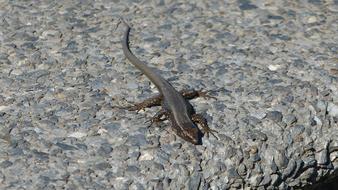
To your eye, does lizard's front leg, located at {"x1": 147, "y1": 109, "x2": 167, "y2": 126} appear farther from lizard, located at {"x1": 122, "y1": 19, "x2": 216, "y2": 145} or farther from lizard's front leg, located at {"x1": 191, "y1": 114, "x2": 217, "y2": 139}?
lizard's front leg, located at {"x1": 191, "y1": 114, "x2": 217, "y2": 139}

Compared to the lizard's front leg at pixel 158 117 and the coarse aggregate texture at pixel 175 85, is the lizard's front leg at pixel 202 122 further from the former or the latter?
the lizard's front leg at pixel 158 117

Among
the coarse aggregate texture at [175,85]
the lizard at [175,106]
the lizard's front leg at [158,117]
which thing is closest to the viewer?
the coarse aggregate texture at [175,85]

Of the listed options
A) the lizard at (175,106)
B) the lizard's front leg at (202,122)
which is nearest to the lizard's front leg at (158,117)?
the lizard at (175,106)

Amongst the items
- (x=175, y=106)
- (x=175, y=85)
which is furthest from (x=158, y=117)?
(x=175, y=85)

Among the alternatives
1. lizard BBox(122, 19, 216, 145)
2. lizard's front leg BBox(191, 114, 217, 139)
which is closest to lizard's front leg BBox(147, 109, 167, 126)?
lizard BBox(122, 19, 216, 145)

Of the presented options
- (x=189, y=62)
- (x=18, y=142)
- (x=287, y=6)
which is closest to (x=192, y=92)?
(x=189, y=62)

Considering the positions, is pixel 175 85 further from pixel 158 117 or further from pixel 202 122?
pixel 202 122
